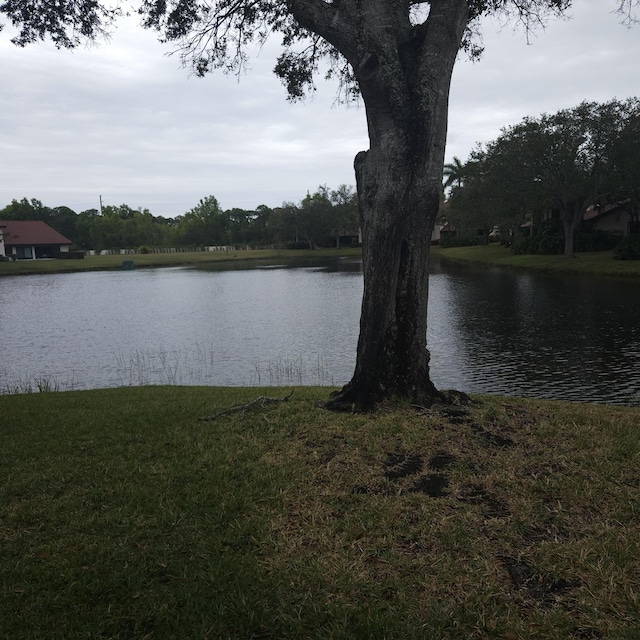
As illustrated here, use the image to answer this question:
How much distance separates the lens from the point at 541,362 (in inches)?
631

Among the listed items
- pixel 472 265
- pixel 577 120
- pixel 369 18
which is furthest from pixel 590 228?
pixel 369 18

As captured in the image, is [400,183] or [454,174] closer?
[400,183]

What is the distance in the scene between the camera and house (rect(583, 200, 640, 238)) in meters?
47.4

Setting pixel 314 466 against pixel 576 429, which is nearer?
pixel 314 466

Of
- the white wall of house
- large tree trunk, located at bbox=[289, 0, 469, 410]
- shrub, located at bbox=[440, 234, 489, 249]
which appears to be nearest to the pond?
large tree trunk, located at bbox=[289, 0, 469, 410]

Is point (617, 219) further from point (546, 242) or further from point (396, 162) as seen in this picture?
point (396, 162)

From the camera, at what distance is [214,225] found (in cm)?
11331

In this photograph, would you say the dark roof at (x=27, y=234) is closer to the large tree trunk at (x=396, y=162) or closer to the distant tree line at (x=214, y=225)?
the distant tree line at (x=214, y=225)

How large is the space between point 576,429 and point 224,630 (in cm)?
470

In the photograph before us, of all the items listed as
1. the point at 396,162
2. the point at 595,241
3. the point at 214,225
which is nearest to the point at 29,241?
the point at 214,225

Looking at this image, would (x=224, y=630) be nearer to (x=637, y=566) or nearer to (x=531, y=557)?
(x=531, y=557)

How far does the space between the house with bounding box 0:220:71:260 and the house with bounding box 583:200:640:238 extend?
7469 cm

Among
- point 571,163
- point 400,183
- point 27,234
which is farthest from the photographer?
point 27,234

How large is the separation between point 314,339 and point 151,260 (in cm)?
7429
